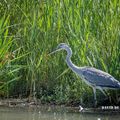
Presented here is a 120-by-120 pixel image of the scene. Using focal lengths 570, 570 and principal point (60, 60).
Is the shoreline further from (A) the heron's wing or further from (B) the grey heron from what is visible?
(A) the heron's wing

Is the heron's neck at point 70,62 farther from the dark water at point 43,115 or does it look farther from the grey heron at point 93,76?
the dark water at point 43,115

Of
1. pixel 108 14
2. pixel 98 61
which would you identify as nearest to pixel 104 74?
pixel 98 61

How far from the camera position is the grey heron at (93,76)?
29.9ft

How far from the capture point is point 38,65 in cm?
988

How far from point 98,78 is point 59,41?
1.13 meters

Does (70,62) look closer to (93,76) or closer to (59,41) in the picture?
(93,76)

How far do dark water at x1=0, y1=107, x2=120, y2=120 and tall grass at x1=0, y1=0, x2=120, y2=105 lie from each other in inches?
24.2

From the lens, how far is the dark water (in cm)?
850

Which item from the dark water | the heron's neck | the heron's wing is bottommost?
the dark water

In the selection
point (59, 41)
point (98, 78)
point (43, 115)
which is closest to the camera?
point (43, 115)

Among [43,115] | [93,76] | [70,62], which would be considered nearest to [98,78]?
[93,76]

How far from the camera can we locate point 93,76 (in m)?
9.51

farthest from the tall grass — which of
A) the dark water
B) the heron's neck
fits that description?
the dark water

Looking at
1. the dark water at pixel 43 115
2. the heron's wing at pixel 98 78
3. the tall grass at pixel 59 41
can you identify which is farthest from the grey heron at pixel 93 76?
the dark water at pixel 43 115
